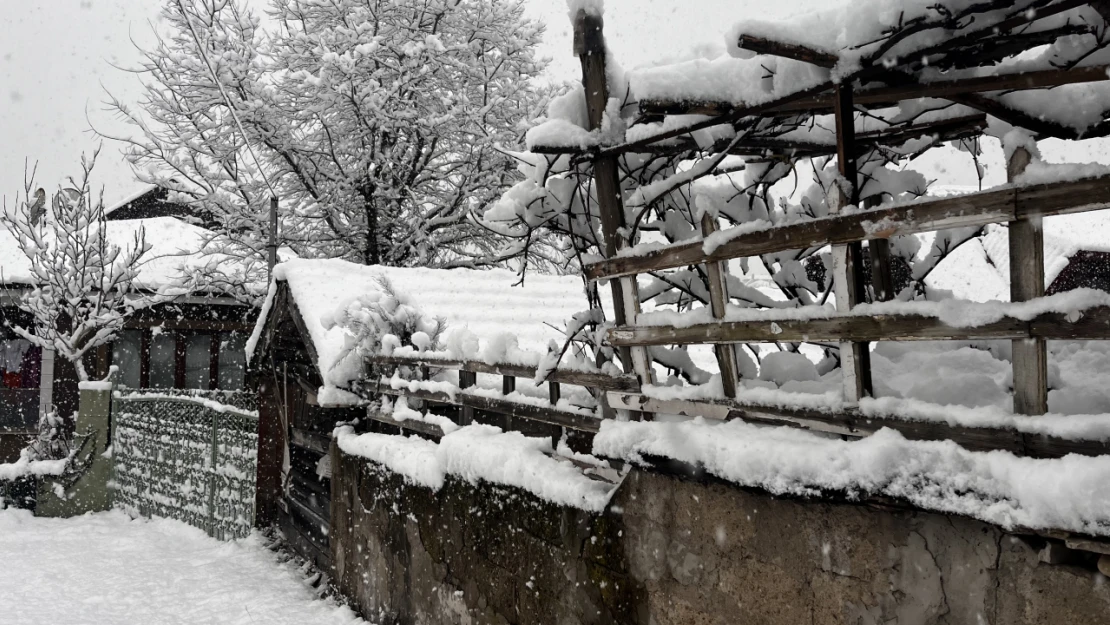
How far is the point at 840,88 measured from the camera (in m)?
2.47

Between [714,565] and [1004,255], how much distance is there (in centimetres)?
1635

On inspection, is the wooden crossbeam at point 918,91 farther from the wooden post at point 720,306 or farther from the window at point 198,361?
the window at point 198,361

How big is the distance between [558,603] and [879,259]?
2154 millimetres

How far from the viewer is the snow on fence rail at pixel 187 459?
9.99 meters

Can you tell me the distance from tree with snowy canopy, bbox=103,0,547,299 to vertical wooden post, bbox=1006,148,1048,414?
13144 mm

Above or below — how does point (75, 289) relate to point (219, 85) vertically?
below

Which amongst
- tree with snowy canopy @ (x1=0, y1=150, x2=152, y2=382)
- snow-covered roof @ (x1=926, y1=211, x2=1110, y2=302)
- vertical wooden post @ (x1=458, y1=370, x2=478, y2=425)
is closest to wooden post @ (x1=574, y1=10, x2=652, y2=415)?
vertical wooden post @ (x1=458, y1=370, x2=478, y2=425)

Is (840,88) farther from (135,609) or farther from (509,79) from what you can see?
(509,79)

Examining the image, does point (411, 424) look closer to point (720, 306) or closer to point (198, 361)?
point (720, 306)

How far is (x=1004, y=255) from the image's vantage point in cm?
1641

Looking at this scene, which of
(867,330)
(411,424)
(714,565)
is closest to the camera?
(867,330)

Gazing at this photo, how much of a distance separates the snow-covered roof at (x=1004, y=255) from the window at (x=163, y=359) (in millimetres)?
14769

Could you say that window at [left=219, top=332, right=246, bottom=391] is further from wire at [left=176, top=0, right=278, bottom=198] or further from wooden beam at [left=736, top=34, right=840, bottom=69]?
wooden beam at [left=736, top=34, right=840, bottom=69]

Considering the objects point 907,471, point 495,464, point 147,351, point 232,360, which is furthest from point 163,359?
point 907,471
